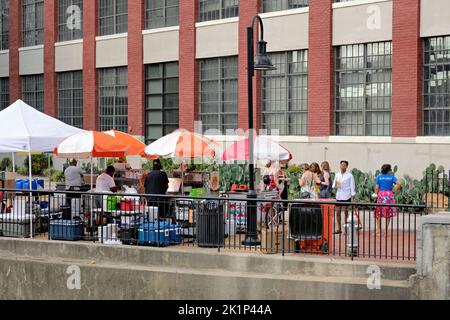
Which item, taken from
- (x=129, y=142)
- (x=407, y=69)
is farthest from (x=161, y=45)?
(x=129, y=142)

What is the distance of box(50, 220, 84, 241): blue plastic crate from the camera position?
A: 14.8 meters

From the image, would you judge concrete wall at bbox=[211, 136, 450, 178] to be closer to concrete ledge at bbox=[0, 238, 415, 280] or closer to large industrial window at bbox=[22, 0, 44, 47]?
concrete ledge at bbox=[0, 238, 415, 280]

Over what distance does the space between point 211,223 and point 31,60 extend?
2712 centimetres

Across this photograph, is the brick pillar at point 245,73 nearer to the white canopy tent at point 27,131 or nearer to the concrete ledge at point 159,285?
the white canopy tent at point 27,131

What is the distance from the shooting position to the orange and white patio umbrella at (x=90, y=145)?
17922mm

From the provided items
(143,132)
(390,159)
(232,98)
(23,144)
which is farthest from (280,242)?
(143,132)

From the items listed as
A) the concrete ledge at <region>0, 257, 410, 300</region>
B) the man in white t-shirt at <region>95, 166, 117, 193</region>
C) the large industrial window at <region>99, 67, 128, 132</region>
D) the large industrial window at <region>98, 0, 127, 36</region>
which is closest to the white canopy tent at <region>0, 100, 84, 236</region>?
the man in white t-shirt at <region>95, 166, 117, 193</region>

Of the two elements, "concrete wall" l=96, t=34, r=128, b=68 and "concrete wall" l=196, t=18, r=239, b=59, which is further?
"concrete wall" l=96, t=34, r=128, b=68

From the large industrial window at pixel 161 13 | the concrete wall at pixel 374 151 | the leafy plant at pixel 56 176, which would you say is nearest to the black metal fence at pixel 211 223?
the concrete wall at pixel 374 151

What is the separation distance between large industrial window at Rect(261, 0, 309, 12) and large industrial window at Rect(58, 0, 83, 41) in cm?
1134

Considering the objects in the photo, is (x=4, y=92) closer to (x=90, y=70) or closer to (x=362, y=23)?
(x=90, y=70)

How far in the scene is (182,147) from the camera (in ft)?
63.0

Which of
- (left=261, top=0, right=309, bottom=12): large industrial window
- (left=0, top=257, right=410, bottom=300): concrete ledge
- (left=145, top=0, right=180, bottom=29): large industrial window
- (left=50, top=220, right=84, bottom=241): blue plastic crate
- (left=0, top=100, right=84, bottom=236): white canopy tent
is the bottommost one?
Result: (left=0, top=257, right=410, bottom=300): concrete ledge

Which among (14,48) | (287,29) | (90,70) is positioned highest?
(14,48)
